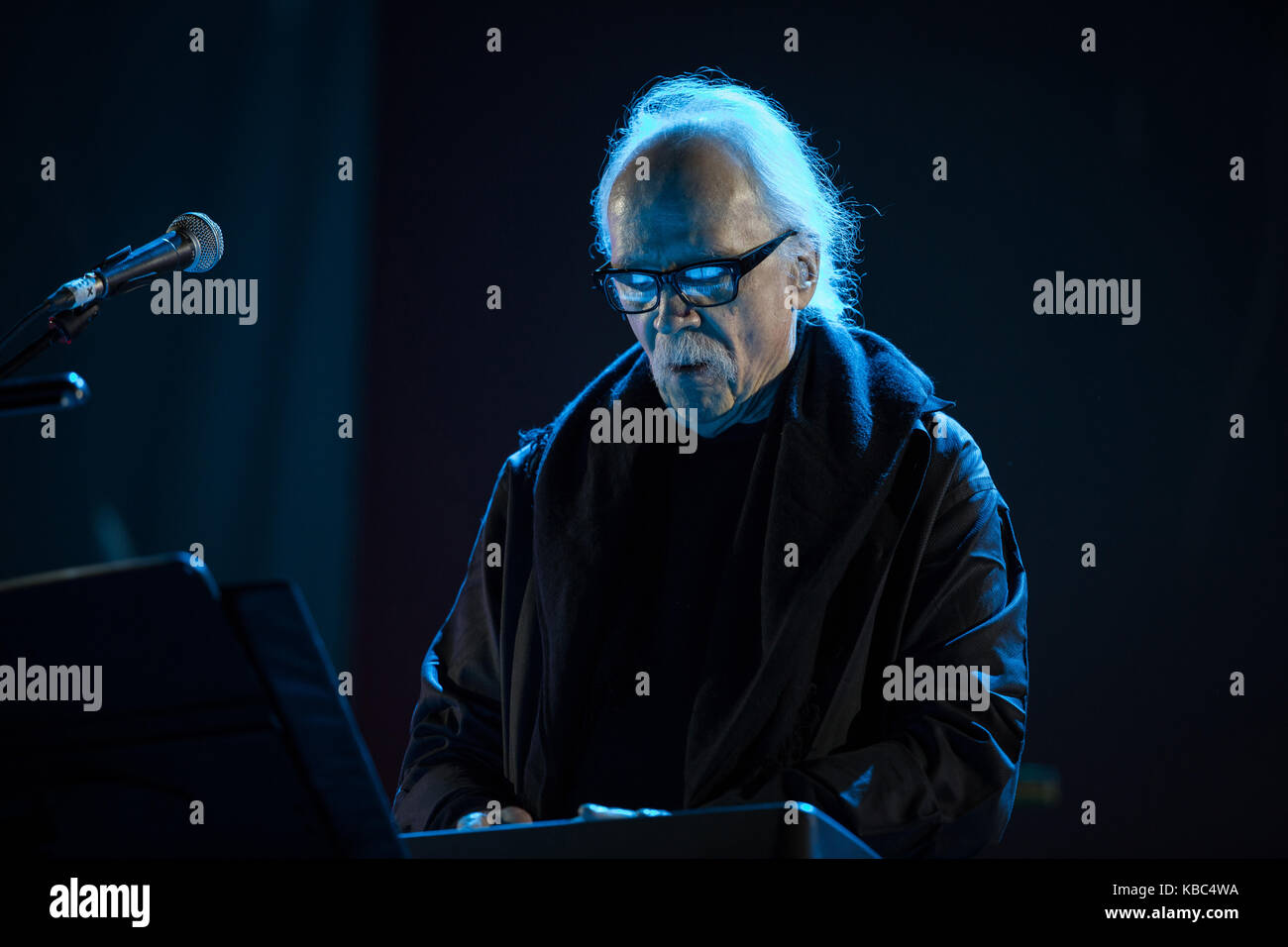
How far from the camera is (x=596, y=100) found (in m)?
3.47

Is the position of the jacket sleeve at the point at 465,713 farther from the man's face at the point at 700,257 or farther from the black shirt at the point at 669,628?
the man's face at the point at 700,257

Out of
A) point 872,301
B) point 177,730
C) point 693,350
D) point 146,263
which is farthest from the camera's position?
point 872,301

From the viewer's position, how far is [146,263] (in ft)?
5.48

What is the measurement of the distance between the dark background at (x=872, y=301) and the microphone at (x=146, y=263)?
1706 mm

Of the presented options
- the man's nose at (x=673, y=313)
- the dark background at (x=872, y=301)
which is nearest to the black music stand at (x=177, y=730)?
the man's nose at (x=673, y=313)

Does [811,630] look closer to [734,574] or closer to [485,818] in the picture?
[734,574]

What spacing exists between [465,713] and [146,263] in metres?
0.97

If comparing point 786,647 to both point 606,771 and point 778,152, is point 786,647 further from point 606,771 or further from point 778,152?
point 778,152

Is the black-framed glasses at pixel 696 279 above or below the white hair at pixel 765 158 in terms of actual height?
below

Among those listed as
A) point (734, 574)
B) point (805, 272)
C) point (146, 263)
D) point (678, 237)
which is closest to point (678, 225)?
point (678, 237)

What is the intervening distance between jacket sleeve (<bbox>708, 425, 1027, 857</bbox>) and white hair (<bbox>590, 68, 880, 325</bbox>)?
0.54 metres

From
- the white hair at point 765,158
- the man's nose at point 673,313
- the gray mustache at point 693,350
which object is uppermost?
the white hair at point 765,158

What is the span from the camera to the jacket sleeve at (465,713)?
2057 mm

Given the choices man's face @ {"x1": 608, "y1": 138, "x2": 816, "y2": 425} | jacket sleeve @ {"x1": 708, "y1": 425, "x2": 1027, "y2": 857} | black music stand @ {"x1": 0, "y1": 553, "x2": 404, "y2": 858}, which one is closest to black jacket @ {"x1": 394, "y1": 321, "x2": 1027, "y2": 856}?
jacket sleeve @ {"x1": 708, "y1": 425, "x2": 1027, "y2": 857}
